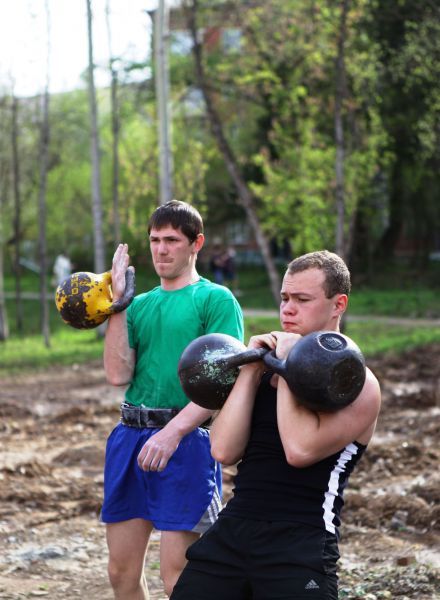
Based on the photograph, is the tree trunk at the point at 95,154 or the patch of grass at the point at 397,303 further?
the patch of grass at the point at 397,303

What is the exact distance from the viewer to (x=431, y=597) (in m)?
5.13

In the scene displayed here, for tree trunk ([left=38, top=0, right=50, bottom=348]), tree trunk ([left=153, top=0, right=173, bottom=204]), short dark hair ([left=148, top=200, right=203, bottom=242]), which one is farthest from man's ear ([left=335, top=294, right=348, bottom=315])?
tree trunk ([left=38, top=0, right=50, bottom=348])

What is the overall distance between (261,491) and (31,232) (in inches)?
2024

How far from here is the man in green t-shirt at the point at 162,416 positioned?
416 centimetres

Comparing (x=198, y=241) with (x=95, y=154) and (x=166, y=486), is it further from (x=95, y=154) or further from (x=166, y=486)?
(x=95, y=154)

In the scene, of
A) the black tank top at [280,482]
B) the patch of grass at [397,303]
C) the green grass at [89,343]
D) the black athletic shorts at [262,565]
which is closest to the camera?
the black athletic shorts at [262,565]

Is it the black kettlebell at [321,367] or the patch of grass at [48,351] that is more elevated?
the black kettlebell at [321,367]

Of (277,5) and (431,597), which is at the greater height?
(277,5)

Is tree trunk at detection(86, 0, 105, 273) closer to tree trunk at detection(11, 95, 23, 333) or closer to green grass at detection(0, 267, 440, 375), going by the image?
green grass at detection(0, 267, 440, 375)

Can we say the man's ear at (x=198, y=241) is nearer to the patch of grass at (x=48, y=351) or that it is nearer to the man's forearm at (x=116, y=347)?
the man's forearm at (x=116, y=347)

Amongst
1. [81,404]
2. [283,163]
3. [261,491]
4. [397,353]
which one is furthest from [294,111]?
[261,491]

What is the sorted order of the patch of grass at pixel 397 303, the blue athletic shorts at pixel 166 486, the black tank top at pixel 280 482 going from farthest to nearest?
the patch of grass at pixel 397 303 → the blue athletic shorts at pixel 166 486 → the black tank top at pixel 280 482

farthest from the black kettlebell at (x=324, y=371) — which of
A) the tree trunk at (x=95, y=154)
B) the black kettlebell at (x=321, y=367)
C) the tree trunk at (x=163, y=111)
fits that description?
the tree trunk at (x=95, y=154)

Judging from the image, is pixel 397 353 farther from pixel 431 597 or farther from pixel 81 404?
pixel 431 597
